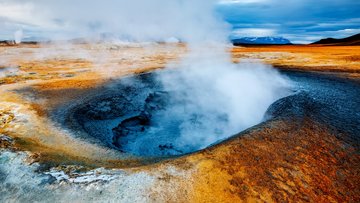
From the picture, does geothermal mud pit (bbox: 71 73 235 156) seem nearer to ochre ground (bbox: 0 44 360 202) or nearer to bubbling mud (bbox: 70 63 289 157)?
bubbling mud (bbox: 70 63 289 157)

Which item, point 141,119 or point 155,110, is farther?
point 155,110

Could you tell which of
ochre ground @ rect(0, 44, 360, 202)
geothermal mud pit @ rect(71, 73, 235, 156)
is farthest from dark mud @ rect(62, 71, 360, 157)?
ochre ground @ rect(0, 44, 360, 202)

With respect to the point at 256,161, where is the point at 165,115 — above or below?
below

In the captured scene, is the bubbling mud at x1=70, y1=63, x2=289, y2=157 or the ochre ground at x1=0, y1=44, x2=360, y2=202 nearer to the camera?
the ochre ground at x1=0, y1=44, x2=360, y2=202

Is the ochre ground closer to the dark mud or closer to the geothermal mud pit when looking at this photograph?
the dark mud

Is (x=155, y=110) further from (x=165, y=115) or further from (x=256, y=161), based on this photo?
(x=256, y=161)

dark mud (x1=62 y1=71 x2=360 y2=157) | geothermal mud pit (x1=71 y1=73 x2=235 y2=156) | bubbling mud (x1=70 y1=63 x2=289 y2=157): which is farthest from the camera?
bubbling mud (x1=70 y1=63 x2=289 y2=157)

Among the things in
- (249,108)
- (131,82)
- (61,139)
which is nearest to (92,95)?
(131,82)

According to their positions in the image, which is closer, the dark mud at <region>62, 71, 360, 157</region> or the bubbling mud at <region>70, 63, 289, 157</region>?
the dark mud at <region>62, 71, 360, 157</region>

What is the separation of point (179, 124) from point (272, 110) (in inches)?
231

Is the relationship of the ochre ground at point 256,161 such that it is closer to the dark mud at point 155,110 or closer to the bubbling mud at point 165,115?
the dark mud at point 155,110

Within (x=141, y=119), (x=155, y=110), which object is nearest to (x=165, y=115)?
(x=155, y=110)

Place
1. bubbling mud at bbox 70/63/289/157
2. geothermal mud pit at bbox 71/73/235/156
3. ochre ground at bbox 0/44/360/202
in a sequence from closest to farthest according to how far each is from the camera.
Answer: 1. ochre ground at bbox 0/44/360/202
2. geothermal mud pit at bbox 71/73/235/156
3. bubbling mud at bbox 70/63/289/157

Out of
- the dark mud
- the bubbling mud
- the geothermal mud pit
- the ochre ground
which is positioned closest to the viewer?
the ochre ground
